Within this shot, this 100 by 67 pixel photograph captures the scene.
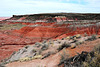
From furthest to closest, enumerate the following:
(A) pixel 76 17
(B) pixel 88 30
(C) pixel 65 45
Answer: (A) pixel 76 17 < (B) pixel 88 30 < (C) pixel 65 45

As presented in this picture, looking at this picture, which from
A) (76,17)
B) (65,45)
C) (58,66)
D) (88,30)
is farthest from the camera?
(76,17)

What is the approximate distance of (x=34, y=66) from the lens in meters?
6.54

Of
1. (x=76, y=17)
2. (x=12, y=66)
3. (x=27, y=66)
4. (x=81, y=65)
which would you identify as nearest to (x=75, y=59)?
(x=81, y=65)

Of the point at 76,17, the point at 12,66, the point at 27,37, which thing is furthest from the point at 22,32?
the point at 12,66

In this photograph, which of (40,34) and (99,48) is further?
(40,34)

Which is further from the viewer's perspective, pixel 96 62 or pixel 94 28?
pixel 94 28

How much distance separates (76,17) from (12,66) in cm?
3634

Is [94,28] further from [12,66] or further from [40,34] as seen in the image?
[12,66]

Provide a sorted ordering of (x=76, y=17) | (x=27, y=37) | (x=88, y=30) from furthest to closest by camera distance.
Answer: (x=76, y=17) < (x=27, y=37) < (x=88, y=30)

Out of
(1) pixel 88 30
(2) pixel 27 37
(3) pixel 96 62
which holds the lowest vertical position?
(2) pixel 27 37

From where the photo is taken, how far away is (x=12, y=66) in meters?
7.38

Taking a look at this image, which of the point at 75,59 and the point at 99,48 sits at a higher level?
the point at 99,48

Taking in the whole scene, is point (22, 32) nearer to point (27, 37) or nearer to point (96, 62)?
point (27, 37)

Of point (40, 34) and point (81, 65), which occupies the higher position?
point (81, 65)
